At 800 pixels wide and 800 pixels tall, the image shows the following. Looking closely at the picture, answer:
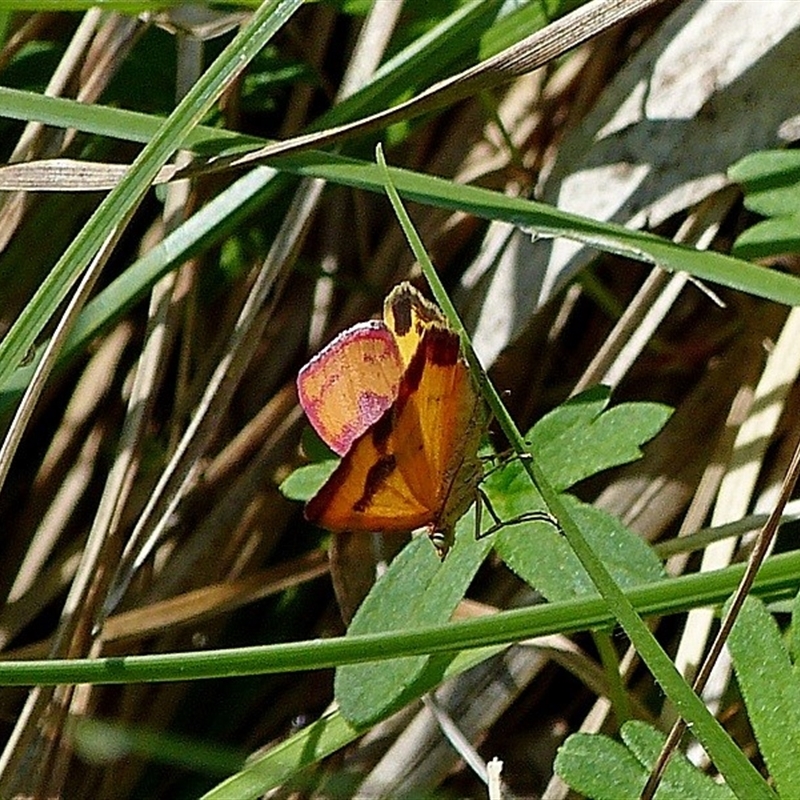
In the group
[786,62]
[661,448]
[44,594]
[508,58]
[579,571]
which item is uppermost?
[508,58]

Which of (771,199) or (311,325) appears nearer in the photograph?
(771,199)

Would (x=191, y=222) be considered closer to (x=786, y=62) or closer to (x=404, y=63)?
(x=404, y=63)

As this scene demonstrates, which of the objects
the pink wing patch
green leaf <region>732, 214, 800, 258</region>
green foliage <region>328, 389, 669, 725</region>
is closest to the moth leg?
green foliage <region>328, 389, 669, 725</region>

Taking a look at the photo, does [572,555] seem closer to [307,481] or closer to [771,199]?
[307,481]

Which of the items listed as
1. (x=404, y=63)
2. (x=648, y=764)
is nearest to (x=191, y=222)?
(x=404, y=63)

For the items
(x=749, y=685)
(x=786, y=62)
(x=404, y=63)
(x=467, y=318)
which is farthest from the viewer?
(x=467, y=318)

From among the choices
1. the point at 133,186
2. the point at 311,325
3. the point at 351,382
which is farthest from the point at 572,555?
the point at 311,325

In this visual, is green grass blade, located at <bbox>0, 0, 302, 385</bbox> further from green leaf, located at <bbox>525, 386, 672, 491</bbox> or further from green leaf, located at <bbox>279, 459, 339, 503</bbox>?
green leaf, located at <bbox>525, 386, 672, 491</bbox>
